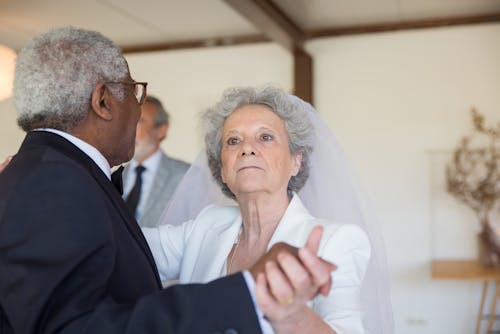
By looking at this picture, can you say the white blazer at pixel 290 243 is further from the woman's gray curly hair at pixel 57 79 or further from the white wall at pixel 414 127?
the white wall at pixel 414 127

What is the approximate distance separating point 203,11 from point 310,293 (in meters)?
5.29

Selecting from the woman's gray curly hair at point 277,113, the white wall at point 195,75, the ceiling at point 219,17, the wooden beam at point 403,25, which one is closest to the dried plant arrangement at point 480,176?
the wooden beam at point 403,25

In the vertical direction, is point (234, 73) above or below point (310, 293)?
above

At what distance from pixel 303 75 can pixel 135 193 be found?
3.12 meters

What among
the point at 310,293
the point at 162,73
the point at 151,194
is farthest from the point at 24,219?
the point at 162,73

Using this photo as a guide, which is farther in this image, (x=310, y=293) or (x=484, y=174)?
(x=484, y=174)

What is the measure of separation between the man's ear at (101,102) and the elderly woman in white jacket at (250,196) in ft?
2.07

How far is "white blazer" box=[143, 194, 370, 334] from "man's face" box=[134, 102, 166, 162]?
209 cm

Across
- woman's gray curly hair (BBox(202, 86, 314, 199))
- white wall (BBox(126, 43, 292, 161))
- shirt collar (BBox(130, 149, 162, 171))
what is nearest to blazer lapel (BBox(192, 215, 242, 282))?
woman's gray curly hair (BBox(202, 86, 314, 199))

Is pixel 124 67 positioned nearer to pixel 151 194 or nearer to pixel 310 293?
pixel 310 293

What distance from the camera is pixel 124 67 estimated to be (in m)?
1.68

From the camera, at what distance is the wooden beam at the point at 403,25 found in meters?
6.63

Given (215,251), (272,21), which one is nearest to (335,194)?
(215,251)

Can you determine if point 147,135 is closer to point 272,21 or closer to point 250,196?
point 272,21
